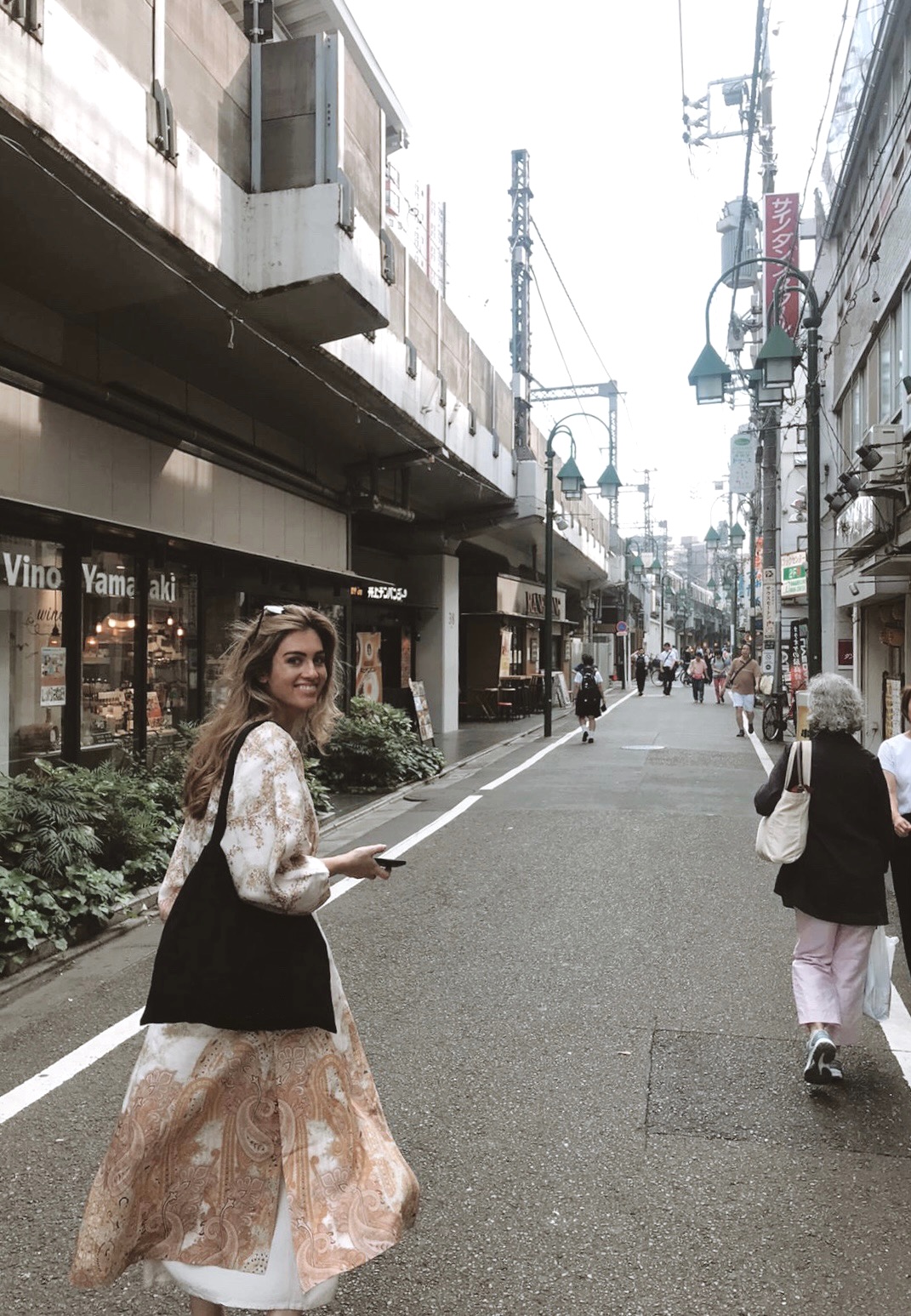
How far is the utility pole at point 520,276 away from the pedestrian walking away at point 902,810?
61.1 ft

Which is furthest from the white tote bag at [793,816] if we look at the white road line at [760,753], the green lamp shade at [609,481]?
the green lamp shade at [609,481]

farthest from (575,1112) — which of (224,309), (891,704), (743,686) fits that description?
(743,686)

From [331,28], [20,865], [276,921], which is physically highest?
[331,28]

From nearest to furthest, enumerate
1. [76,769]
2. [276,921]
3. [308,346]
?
[276,921]
[76,769]
[308,346]

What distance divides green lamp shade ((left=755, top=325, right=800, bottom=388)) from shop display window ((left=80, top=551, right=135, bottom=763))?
773 cm

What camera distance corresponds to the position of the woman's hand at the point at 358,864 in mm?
2273

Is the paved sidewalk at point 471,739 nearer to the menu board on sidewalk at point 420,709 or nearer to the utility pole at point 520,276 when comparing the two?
the menu board on sidewalk at point 420,709

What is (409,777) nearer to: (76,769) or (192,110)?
(76,769)

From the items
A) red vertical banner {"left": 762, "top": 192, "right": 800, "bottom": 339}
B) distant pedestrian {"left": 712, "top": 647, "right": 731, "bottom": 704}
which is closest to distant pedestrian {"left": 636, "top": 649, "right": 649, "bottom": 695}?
distant pedestrian {"left": 712, "top": 647, "right": 731, "bottom": 704}

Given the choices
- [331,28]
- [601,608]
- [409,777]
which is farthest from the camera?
[601,608]

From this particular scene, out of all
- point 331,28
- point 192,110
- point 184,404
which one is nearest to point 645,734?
point 184,404

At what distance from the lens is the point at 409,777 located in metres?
14.3

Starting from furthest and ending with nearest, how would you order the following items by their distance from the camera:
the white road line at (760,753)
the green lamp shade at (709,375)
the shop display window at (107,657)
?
the white road line at (760,753) → the green lamp shade at (709,375) → the shop display window at (107,657)

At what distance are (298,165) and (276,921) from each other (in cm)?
912
